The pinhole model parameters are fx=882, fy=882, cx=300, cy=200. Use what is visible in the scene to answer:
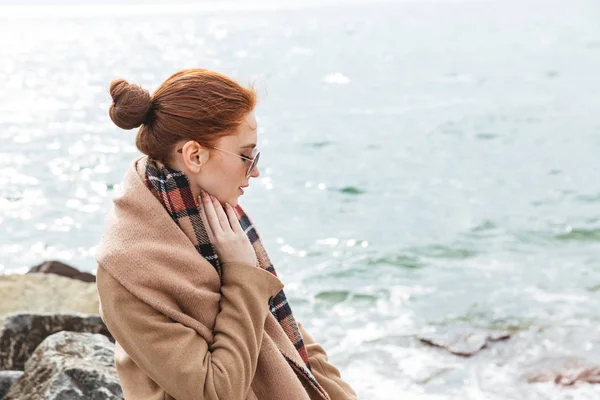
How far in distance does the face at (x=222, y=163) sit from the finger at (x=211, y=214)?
0.11 feet

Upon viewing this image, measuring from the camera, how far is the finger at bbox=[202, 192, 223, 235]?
2.43 meters

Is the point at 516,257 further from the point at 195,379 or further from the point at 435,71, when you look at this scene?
the point at 435,71

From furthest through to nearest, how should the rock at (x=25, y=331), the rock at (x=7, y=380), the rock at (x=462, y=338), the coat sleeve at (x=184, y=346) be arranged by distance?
the rock at (x=462, y=338), the rock at (x=25, y=331), the rock at (x=7, y=380), the coat sleeve at (x=184, y=346)

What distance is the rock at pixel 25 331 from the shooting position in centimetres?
469

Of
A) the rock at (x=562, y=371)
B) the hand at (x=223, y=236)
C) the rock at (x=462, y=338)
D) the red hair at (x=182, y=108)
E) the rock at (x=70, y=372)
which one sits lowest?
the rock at (x=462, y=338)

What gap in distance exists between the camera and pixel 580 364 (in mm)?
5965

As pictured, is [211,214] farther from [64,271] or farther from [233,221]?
[64,271]

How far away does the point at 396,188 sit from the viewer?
11352 millimetres

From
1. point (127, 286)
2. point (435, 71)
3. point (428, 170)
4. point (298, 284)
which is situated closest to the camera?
point (127, 286)

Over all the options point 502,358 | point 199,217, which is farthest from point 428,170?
point 199,217

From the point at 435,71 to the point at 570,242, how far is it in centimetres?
1422

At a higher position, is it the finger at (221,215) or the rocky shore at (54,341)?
the finger at (221,215)

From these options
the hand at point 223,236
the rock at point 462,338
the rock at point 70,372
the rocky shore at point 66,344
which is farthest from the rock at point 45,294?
the hand at point 223,236

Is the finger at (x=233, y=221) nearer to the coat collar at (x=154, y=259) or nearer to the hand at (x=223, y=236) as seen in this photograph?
the hand at (x=223, y=236)
